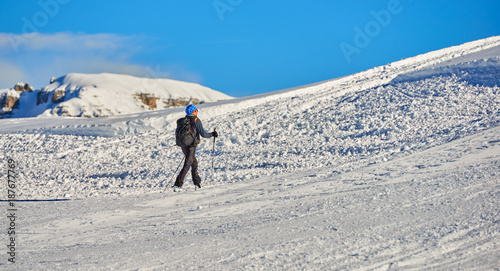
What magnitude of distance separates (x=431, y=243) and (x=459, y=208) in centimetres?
116

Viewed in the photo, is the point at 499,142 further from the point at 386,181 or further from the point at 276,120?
the point at 276,120

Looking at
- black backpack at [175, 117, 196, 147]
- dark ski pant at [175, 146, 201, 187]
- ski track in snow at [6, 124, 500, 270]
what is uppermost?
black backpack at [175, 117, 196, 147]

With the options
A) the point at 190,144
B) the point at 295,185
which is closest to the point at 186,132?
the point at 190,144

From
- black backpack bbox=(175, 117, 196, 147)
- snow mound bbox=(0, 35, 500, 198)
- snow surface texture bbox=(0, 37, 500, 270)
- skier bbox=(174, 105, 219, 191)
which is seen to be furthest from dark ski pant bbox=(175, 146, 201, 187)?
snow mound bbox=(0, 35, 500, 198)

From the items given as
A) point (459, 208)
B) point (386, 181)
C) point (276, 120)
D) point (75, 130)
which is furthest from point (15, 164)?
point (459, 208)

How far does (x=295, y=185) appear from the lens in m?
7.82

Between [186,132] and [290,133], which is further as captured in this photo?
[290,133]

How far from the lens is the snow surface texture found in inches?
168

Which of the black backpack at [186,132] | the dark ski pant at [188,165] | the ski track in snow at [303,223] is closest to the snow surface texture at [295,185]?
the ski track in snow at [303,223]

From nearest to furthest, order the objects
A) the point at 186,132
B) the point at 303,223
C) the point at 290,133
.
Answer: the point at 303,223
the point at 186,132
the point at 290,133

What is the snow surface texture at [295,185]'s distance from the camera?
4.27 meters

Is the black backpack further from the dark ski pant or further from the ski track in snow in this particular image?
the ski track in snow

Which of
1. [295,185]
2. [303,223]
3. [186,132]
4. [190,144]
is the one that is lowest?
[303,223]

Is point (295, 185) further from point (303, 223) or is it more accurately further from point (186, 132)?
point (303, 223)
